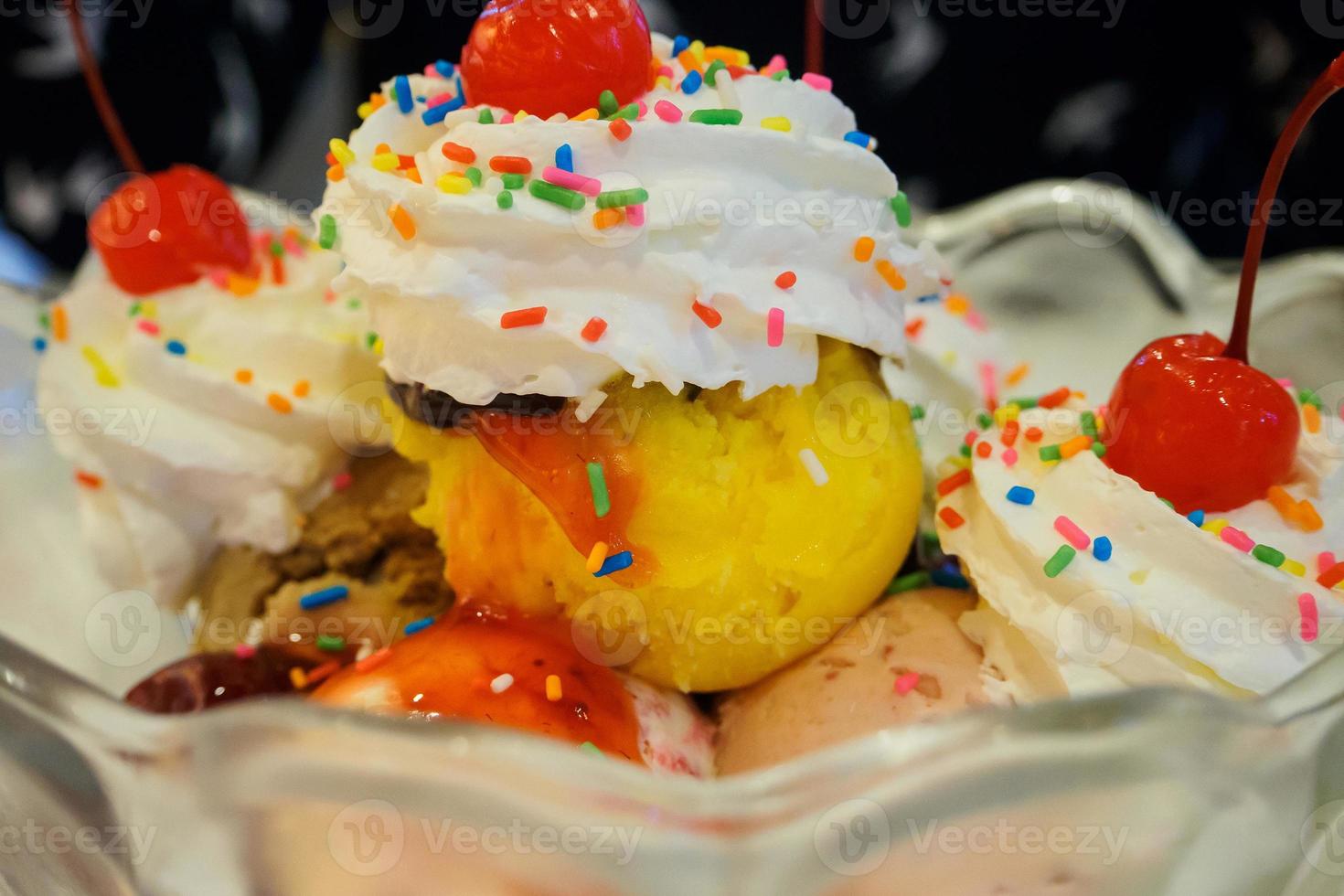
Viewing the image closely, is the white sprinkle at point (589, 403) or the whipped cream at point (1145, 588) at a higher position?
the white sprinkle at point (589, 403)

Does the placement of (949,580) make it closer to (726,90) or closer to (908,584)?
(908,584)

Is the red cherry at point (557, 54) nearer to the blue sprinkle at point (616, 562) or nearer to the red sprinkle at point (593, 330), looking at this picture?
the red sprinkle at point (593, 330)

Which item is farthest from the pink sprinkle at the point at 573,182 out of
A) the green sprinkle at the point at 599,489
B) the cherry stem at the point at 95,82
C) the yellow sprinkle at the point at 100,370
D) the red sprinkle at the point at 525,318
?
the cherry stem at the point at 95,82

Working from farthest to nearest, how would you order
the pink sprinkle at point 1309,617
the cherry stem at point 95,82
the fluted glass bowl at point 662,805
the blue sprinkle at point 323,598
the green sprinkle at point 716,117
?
the cherry stem at point 95,82 < the blue sprinkle at point 323,598 < the green sprinkle at point 716,117 < the pink sprinkle at point 1309,617 < the fluted glass bowl at point 662,805

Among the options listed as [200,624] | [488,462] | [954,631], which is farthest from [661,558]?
[200,624]

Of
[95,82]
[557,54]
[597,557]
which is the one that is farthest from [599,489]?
[95,82]

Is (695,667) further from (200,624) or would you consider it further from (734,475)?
(200,624)
